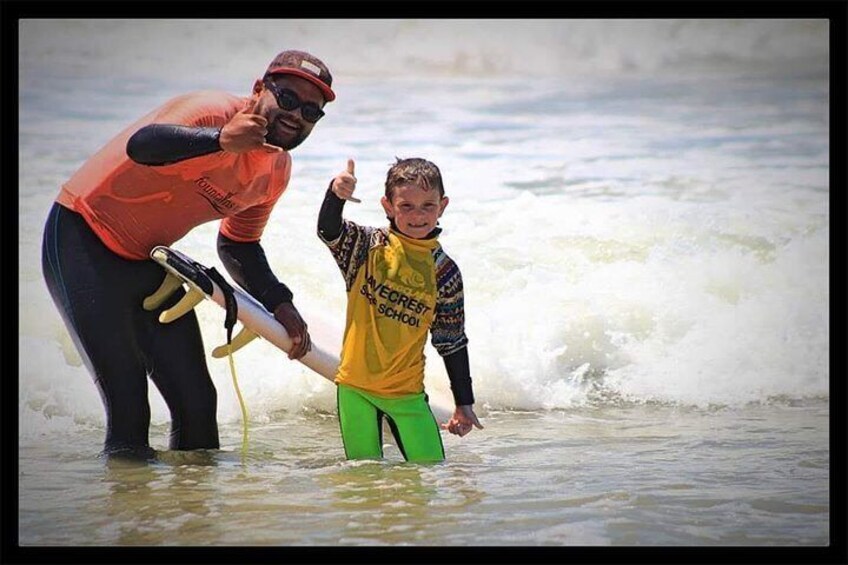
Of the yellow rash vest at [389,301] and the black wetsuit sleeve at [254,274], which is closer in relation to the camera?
the yellow rash vest at [389,301]

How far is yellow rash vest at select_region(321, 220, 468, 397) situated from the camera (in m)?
3.91

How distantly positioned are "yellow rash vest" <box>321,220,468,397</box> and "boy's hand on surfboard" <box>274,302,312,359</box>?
0.72 feet

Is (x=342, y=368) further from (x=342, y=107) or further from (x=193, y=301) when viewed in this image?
(x=342, y=107)

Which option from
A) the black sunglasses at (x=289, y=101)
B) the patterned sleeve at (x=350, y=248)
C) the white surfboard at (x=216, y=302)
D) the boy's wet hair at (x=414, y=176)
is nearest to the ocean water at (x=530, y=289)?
the white surfboard at (x=216, y=302)

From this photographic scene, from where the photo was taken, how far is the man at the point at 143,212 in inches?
153

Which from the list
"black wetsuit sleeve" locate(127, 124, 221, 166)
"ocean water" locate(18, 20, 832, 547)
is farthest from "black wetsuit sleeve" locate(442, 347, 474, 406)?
"black wetsuit sleeve" locate(127, 124, 221, 166)

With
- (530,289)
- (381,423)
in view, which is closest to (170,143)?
(381,423)

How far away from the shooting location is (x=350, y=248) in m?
3.90

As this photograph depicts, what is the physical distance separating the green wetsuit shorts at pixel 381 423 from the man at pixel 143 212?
2.00ft

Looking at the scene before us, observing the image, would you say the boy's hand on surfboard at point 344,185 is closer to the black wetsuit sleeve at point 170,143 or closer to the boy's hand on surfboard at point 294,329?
the black wetsuit sleeve at point 170,143

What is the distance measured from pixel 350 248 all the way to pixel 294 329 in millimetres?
420

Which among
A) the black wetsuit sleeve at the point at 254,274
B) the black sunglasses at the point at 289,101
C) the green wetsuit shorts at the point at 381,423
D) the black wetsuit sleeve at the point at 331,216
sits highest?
the black sunglasses at the point at 289,101

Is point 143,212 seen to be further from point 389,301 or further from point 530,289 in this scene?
point 530,289
